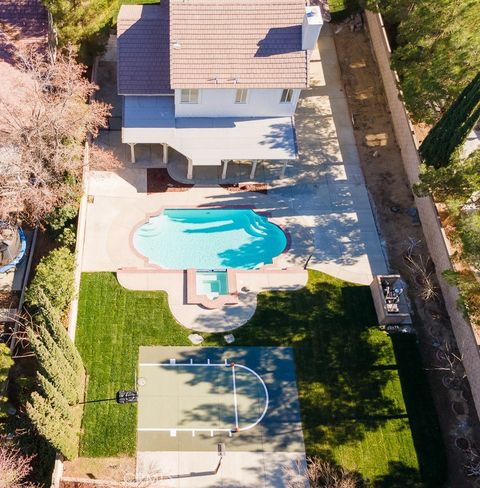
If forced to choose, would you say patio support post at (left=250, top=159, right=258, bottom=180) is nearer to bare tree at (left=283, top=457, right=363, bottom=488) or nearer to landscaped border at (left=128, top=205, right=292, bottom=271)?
Answer: landscaped border at (left=128, top=205, right=292, bottom=271)

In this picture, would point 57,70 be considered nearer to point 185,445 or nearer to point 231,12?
point 231,12

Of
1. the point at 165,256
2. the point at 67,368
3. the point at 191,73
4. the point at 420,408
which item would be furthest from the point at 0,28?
the point at 420,408

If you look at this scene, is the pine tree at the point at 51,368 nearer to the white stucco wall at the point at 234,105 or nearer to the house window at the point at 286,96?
the white stucco wall at the point at 234,105

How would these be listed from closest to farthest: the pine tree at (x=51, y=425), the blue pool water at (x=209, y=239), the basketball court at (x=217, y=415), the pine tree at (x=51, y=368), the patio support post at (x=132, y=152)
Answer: the pine tree at (x=51, y=425), the pine tree at (x=51, y=368), the basketball court at (x=217, y=415), the blue pool water at (x=209, y=239), the patio support post at (x=132, y=152)

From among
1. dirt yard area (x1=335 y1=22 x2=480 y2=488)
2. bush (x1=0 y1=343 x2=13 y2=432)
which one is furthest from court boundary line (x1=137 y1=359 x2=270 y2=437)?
dirt yard area (x1=335 y1=22 x2=480 y2=488)

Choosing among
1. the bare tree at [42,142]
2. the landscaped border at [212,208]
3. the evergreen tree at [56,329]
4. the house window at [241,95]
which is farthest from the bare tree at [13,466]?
the house window at [241,95]

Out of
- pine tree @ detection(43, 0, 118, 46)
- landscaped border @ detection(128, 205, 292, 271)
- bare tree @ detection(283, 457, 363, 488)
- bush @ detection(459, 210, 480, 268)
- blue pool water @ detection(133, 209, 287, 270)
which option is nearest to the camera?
bare tree @ detection(283, 457, 363, 488)
